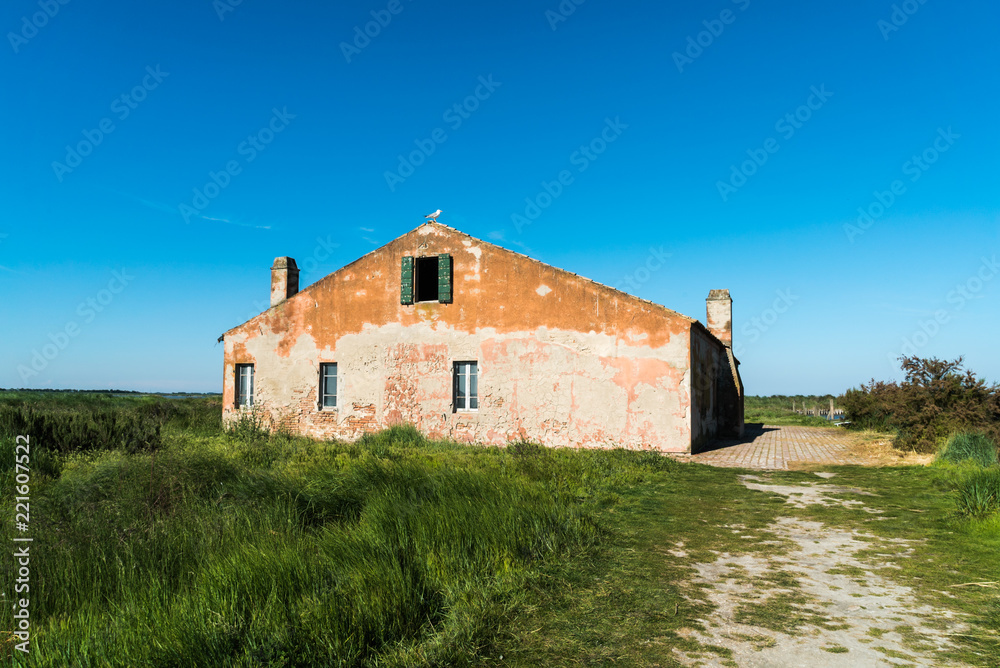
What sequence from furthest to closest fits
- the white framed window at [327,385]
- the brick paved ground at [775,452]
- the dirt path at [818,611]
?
the white framed window at [327,385], the brick paved ground at [775,452], the dirt path at [818,611]

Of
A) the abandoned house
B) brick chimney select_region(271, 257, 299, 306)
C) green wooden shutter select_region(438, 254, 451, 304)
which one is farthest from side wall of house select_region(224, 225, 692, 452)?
brick chimney select_region(271, 257, 299, 306)

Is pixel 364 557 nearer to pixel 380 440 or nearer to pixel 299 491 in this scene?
pixel 299 491

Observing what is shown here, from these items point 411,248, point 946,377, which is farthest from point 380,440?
point 946,377

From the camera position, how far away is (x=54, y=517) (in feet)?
18.8

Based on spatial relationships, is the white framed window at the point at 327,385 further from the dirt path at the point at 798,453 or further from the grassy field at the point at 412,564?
the dirt path at the point at 798,453

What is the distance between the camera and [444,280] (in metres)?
15.6

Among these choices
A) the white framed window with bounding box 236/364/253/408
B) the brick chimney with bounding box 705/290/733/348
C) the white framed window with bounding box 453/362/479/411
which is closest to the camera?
the white framed window with bounding box 453/362/479/411

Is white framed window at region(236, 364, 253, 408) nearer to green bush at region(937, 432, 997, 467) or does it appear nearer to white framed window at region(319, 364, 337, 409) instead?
white framed window at region(319, 364, 337, 409)

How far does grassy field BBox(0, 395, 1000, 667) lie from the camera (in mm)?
3244

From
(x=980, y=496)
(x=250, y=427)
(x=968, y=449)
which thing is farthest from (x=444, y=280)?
(x=968, y=449)

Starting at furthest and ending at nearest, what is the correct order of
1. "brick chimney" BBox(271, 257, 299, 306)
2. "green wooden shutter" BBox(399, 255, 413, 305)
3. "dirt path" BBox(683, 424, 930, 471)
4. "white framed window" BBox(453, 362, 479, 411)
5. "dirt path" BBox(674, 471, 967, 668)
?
"brick chimney" BBox(271, 257, 299, 306) → "green wooden shutter" BBox(399, 255, 413, 305) → "white framed window" BBox(453, 362, 479, 411) → "dirt path" BBox(683, 424, 930, 471) → "dirt path" BBox(674, 471, 967, 668)

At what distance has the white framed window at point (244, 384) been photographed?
1758cm

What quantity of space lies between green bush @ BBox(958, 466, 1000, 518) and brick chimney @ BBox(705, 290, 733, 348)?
12.9m

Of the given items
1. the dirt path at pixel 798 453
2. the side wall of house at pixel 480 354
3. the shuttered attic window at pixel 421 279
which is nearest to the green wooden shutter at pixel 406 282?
the shuttered attic window at pixel 421 279
